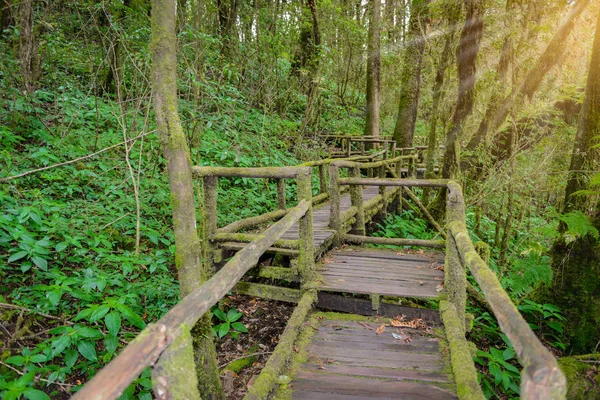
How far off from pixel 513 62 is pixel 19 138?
10.9m

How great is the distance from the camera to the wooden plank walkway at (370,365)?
9.48 feet

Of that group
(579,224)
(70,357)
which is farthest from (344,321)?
(579,224)

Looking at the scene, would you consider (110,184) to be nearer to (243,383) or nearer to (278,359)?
(243,383)

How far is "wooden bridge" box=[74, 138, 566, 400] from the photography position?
4.94ft

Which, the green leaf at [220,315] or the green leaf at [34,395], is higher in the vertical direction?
the green leaf at [34,395]

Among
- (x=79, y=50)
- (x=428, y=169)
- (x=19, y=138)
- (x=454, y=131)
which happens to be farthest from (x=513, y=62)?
(x=79, y=50)

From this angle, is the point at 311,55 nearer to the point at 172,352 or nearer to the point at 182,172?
the point at 182,172

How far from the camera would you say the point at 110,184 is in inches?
282

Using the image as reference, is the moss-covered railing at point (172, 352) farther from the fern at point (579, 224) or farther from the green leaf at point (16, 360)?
the fern at point (579, 224)

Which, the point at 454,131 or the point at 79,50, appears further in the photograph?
the point at 79,50

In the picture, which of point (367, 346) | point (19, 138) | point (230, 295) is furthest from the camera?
point (19, 138)

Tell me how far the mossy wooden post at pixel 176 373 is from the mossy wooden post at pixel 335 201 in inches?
178

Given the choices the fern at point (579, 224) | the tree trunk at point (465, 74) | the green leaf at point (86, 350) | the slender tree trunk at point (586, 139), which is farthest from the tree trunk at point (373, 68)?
the green leaf at point (86, 350)

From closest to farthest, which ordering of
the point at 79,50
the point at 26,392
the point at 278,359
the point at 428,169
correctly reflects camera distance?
1. the point at 26,392
2. the point at 278,359
3. the point at 428,169
4. the point at 79,50
